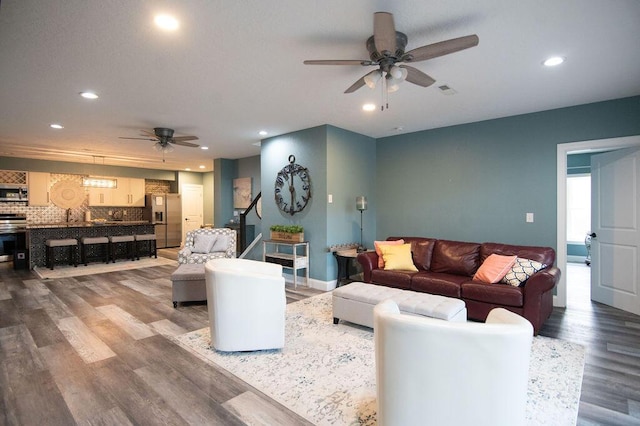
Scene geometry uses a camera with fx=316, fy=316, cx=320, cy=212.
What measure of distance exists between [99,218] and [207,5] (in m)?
9.52

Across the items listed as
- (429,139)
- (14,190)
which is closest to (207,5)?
(429,139)

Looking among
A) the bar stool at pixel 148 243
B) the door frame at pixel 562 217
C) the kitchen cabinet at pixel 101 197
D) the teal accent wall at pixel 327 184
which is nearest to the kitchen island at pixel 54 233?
the bar stool at pixel 148 243

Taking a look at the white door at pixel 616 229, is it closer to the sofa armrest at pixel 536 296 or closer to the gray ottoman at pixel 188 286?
the sofa armrest at pixel 536 296

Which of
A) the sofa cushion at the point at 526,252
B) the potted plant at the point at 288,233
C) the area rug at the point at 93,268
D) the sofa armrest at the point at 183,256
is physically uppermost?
the potted plant at the point at 288,233

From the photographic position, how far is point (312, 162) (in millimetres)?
5242

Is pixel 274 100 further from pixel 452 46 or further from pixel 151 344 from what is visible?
pixel 151 344

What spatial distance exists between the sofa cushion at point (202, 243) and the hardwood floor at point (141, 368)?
878 mm

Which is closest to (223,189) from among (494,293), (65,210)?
(65,210)

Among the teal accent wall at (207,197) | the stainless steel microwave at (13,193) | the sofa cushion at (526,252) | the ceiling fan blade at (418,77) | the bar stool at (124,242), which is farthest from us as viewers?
the teal accent wall at (207,197)

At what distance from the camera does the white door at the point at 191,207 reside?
10500 mm

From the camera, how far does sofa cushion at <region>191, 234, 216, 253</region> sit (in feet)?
16.7

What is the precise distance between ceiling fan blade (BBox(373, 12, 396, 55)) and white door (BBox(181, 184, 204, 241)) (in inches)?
379

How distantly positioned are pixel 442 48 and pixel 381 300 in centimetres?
227

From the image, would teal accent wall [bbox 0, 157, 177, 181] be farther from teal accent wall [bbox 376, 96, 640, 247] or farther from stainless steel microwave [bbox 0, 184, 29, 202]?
teal accent wall [bbox 376, 96, 640, 247]
